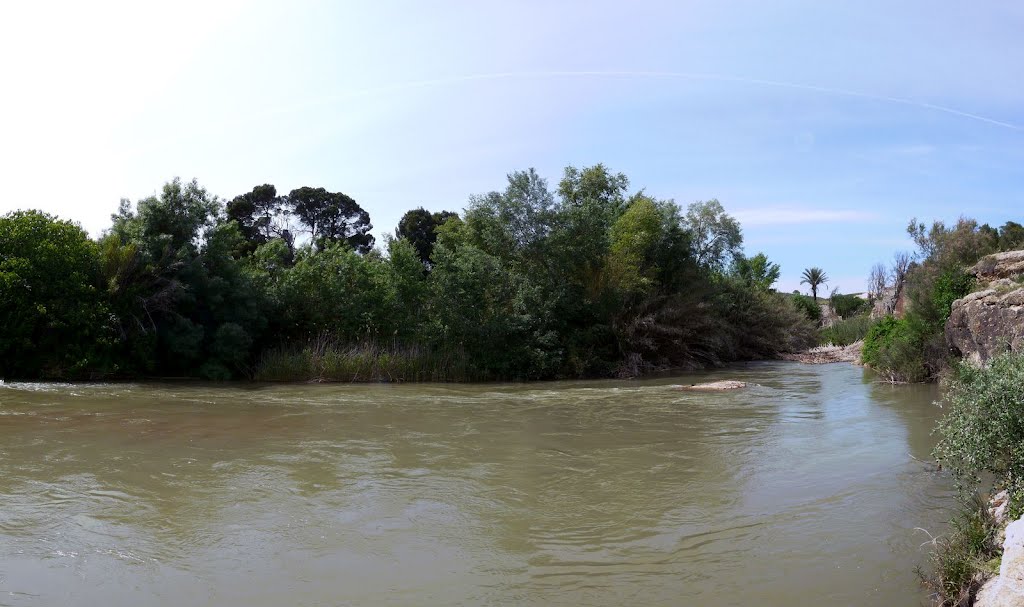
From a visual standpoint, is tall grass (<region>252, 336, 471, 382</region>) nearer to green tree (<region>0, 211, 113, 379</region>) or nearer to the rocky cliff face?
green tree (<region>0, 211, 113, 379</region>)

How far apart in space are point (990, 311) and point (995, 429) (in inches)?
461

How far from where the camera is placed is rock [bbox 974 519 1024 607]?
11.6 ft

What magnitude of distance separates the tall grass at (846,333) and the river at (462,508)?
24.4 m

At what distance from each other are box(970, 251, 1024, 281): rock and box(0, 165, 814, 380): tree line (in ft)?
33.0

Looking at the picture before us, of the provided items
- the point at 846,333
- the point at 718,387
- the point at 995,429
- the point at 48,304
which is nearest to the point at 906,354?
the point at 718,387

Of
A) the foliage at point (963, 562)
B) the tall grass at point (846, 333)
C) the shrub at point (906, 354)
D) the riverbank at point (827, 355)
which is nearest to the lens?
the foliage at point (963, 562)

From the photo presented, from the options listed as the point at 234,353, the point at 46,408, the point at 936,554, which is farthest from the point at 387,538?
the point at 234,353

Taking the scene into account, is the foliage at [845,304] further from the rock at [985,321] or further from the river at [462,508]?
the river at [462,508]

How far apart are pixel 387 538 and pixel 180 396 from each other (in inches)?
493

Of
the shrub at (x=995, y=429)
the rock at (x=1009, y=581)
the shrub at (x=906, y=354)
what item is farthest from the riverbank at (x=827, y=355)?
the rock at (x=1009, y=581)

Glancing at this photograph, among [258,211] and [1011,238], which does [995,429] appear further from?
[258,211]

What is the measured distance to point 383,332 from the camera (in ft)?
74.4

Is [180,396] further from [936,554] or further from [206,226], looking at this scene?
[936,554]

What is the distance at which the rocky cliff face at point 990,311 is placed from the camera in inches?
546
